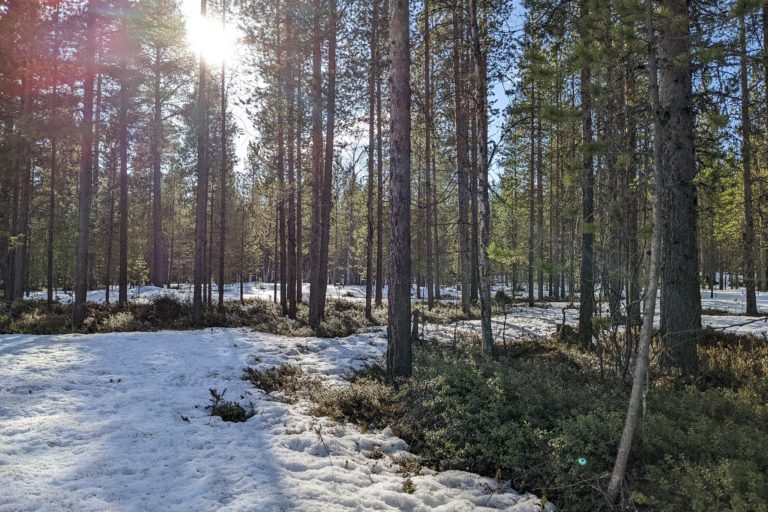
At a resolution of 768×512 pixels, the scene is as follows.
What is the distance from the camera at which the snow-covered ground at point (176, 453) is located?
3.70 m

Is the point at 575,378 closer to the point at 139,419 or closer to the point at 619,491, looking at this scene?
the point at 619,491

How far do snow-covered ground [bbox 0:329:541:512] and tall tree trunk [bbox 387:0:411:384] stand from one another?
4.95ft

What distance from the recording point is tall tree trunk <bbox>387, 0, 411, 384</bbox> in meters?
7.32

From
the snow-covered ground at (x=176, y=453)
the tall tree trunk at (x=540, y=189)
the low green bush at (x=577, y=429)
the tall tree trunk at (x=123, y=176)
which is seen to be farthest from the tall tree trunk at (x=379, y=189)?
the low green bush at (x=577, y=429)

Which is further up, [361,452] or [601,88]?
[601,88]

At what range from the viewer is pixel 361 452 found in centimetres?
502

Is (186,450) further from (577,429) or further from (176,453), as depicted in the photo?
(577,429)

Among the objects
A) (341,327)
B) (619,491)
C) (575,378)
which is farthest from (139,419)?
(341,327)

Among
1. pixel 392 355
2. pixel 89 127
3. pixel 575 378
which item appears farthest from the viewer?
pixel 89 127

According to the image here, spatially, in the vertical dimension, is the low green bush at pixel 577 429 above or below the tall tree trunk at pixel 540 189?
below

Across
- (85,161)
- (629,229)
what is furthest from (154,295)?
(629,229)

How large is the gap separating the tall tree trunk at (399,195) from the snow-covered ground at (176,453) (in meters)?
1.51

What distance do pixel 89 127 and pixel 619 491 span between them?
15.6 meters

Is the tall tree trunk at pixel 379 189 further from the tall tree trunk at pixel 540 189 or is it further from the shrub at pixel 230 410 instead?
the shrub at pixel 230 410
